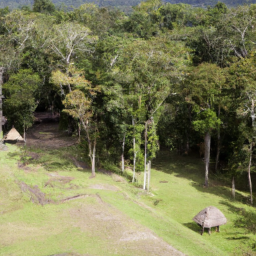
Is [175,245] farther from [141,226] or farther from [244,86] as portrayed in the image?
[244,86]

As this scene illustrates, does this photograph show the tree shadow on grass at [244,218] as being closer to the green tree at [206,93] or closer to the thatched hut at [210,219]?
the thatched hut at [210,219]

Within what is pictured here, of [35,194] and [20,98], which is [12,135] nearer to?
[20,98]

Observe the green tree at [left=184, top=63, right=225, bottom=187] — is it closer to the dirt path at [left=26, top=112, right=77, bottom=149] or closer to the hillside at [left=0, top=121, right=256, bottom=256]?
the hillside at [left=0, top=121, right=256, bottom=256]

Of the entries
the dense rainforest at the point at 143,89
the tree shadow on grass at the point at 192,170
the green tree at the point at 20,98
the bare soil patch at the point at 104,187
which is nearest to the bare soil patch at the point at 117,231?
the bare soil patch at the point at 104,187

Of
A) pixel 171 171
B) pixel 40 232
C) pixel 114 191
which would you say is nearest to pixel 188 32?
pixel 171 171

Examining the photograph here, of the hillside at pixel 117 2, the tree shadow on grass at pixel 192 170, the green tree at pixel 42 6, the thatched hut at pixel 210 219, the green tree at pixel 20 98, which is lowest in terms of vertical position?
the tree shadow on grass at pixel 192 170
